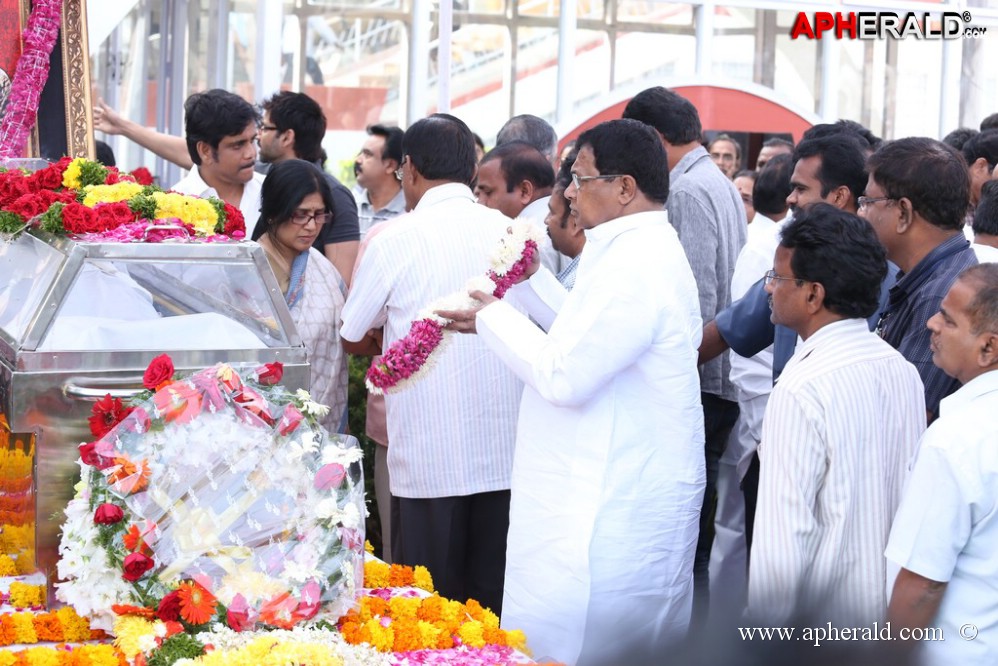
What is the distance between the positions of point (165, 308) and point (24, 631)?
91 centimetres

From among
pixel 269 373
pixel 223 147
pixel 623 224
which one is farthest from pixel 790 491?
pixel 223 147

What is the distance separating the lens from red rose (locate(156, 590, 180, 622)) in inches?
109

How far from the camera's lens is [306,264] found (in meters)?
4.88

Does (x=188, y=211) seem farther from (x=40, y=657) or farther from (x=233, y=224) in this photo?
(x=40, y=657)

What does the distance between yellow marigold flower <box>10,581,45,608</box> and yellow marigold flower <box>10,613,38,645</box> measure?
20 centimetres

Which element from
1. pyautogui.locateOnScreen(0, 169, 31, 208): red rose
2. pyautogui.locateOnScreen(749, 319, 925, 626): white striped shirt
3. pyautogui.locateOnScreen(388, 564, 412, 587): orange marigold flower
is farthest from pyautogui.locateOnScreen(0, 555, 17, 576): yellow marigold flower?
pyautogui.locateOnScreen(749, 319, 925, 626): white striped shirt

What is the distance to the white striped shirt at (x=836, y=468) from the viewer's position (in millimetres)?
2990

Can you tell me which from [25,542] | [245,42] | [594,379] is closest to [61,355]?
[25,542]

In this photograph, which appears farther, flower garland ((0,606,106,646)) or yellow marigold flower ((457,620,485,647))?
yellow marigold flower ((457,620,485,647))

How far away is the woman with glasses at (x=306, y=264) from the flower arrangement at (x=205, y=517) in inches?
68.4

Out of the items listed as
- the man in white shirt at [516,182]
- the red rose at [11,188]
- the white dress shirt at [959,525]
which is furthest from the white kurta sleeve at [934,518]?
the man in white shirt at [516,182]

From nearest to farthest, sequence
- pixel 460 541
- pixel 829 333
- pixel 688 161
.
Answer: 1. pixel 829 333
2. pixel 460 541
3. pixel 688 161

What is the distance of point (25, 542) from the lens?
3.28 metres

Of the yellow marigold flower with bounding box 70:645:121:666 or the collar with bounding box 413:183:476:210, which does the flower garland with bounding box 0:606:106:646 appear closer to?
the yellow marigold flower with bounding box 70:645:121:666
